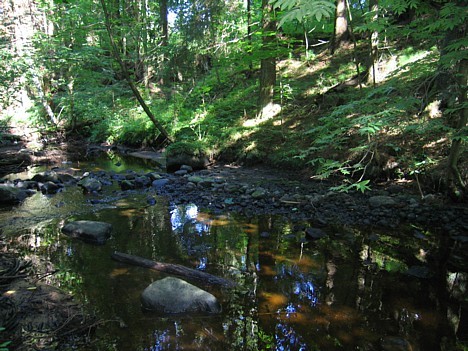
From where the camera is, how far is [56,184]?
9.10 meters

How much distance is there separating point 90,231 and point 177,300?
2.68 meters

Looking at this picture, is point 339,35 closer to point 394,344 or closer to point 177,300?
point 394,344

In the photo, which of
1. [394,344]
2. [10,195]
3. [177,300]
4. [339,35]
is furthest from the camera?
[339,35]

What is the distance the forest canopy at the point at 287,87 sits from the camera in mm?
5453

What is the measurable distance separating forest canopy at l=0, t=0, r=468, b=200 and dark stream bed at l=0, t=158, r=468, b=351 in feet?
4.24

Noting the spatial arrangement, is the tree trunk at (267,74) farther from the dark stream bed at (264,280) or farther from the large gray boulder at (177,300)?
the large gray boulder at (177,300)

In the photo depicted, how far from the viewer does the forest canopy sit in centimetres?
545

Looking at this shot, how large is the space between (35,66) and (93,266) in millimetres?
13120

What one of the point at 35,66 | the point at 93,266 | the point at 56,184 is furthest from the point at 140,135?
the point at 93,266

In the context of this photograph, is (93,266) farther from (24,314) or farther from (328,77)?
(328,77)

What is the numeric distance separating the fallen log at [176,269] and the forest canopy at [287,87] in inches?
97.7

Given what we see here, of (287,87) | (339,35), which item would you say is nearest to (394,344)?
(287,87)

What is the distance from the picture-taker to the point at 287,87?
1101 cm

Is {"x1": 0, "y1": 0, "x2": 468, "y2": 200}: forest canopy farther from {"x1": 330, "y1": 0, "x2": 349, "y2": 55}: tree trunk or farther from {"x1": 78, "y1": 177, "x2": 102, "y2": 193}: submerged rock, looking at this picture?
{"x1": 78, "y1": 177, "x2": 102, "y2": 193}: submerged rock
